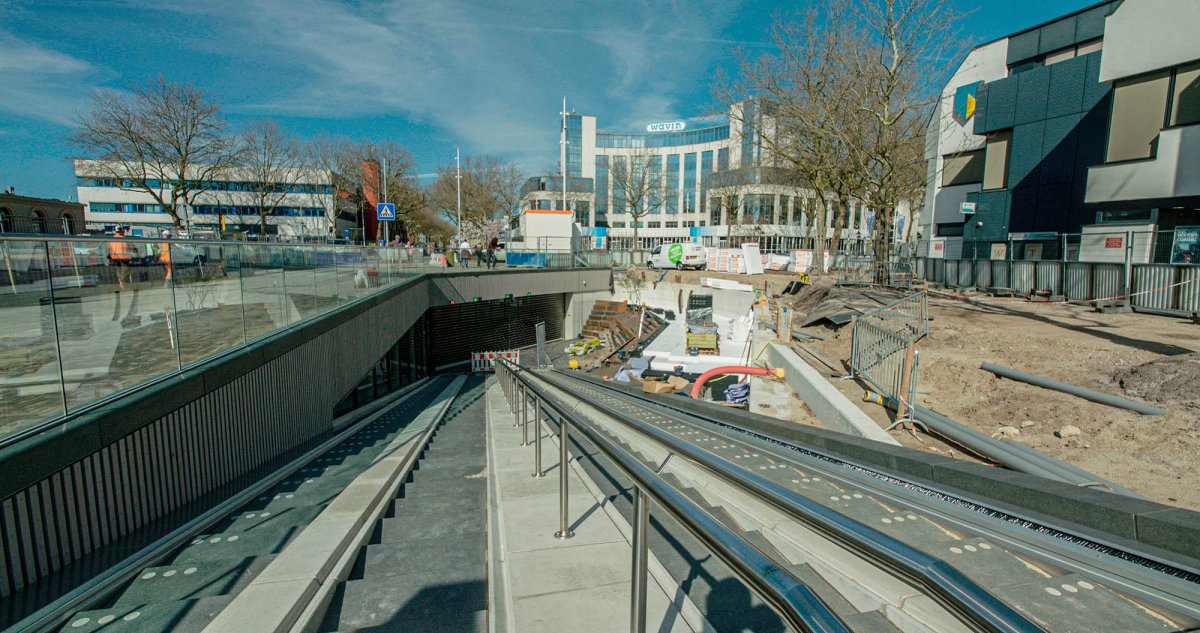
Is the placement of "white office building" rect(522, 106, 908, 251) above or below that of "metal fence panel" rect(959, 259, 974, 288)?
above

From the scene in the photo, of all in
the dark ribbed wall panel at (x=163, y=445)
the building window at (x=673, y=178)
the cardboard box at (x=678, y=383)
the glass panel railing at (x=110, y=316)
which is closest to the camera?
the dark ribbed wall panel at (x=163, y=445)

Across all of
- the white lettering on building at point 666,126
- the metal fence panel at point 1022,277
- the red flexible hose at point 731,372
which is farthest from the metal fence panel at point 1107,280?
the white lettering on building at point 666,126

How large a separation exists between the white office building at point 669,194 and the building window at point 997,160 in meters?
32.7

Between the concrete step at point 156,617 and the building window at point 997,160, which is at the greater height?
the building window at point 997,160

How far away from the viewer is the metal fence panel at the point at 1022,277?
58.7 ft

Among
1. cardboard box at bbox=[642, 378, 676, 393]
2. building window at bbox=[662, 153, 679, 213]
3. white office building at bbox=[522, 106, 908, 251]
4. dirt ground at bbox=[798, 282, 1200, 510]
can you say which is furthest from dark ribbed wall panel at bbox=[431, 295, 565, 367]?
building window at bbox=[662, 153, 679, 213]

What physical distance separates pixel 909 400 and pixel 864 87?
53.2ft

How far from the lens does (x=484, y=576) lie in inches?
132

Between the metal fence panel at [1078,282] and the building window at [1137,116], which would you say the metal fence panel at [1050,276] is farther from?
the building window at [1137,116]

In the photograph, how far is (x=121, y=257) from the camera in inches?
203

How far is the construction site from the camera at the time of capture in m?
5.93

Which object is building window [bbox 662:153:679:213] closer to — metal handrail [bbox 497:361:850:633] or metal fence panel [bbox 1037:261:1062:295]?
metal fence panel [bbox 1037:261:1062:295]

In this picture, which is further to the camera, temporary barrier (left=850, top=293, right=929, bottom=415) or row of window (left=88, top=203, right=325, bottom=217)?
row of window (left=88, top=203, right=325, bottom=217)

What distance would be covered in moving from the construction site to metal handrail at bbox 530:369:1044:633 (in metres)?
4.92
